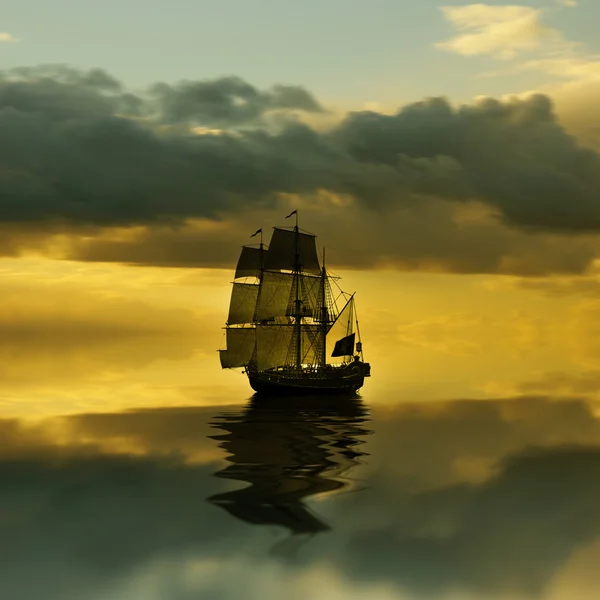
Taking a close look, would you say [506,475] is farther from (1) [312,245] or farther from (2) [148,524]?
(1) [312,245]

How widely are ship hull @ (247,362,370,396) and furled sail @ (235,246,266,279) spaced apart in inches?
893

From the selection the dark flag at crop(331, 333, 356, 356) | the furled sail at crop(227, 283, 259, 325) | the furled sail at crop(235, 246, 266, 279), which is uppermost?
the furled sail at crop(235, 246, 266, 279)

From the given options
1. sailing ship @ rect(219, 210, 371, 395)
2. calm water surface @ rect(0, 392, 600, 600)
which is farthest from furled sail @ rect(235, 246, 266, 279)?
calm water surface @ rect(0, 392, 600, 600)

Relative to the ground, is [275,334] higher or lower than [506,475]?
higher

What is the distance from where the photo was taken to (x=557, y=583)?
3669cm

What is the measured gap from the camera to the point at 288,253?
156625mm

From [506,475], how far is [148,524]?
28.8 meters

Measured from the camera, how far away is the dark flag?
481 feet

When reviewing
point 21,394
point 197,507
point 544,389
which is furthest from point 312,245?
point 197,507

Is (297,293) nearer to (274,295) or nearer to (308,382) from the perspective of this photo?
(274,295)

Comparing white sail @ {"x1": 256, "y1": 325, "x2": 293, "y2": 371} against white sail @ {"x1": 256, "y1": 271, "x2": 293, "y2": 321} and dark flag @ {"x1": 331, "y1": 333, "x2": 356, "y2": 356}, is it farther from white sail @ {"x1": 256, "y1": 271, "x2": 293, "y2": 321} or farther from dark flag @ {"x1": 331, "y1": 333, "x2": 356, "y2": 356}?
dark flag @ {"x1": 331, "y1": 333, "x2": 356, "y2": 356}

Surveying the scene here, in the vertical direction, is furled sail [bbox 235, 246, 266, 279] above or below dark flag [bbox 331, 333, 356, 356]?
above

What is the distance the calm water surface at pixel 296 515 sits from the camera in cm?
3625

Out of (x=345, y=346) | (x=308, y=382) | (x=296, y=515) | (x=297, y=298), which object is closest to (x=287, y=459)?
(x=296, y=515)
